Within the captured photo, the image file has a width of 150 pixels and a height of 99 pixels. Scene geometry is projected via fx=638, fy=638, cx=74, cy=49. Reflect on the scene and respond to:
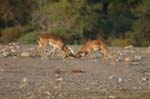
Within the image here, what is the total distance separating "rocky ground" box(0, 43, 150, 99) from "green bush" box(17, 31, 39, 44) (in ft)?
35.2

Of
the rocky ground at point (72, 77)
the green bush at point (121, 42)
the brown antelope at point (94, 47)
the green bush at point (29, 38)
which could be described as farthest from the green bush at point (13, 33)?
the brown antelope at point (94, 47)

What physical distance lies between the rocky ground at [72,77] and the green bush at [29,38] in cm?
1072

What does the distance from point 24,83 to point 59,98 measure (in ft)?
8.76

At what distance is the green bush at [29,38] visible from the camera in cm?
3803

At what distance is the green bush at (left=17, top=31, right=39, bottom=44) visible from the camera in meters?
38.0

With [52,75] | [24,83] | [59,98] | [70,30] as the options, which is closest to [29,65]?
[52,75]

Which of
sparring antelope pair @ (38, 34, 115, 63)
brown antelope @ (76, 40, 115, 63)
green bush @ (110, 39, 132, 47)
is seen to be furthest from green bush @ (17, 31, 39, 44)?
brown antelope @ (76, 40, 115, 63)

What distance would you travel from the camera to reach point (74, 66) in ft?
74.3

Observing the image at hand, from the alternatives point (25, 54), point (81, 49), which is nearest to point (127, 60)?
point (81, 49)

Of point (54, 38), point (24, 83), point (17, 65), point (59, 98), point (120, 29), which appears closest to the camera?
point (59, 98)

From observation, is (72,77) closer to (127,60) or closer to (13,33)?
(127,60)

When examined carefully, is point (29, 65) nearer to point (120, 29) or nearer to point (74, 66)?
point (74, 66)

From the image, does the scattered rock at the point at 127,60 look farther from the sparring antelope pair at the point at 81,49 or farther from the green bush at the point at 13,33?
the green bush at the point at 13,33

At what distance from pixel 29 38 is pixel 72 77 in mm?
19234
